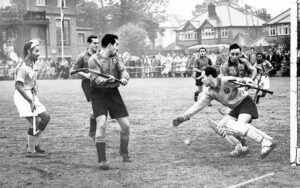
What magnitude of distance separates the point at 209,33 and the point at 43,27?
31372mm

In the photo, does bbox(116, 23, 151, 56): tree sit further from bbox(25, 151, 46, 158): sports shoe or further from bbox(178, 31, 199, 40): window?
bbox(25, 151, 46, 158): sports shoe

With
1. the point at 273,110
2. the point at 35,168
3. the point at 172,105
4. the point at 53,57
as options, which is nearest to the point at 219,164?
the point at 35,168

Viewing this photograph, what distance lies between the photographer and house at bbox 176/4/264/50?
2943 inches

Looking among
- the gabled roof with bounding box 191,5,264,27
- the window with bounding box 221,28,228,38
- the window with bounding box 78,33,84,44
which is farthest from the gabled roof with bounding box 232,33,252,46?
the window with bounding box 78,33,84,44

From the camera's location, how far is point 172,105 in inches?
679

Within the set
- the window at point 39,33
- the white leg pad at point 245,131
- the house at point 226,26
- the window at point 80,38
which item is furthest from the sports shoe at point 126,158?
the house at point 226,26

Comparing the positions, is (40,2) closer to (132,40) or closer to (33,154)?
(132,40)

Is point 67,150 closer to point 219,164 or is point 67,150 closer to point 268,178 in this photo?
point 219,164

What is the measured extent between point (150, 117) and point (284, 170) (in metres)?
7.11

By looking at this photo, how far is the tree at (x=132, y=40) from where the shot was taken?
206 ft

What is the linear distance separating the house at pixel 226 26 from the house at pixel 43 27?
2242cm

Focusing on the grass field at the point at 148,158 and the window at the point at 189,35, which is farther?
the window at the point at 189,35

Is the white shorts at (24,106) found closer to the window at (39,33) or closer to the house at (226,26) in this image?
the window at (39,33)

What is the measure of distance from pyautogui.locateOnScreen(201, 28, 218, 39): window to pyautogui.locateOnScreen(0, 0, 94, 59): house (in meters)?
23.0
